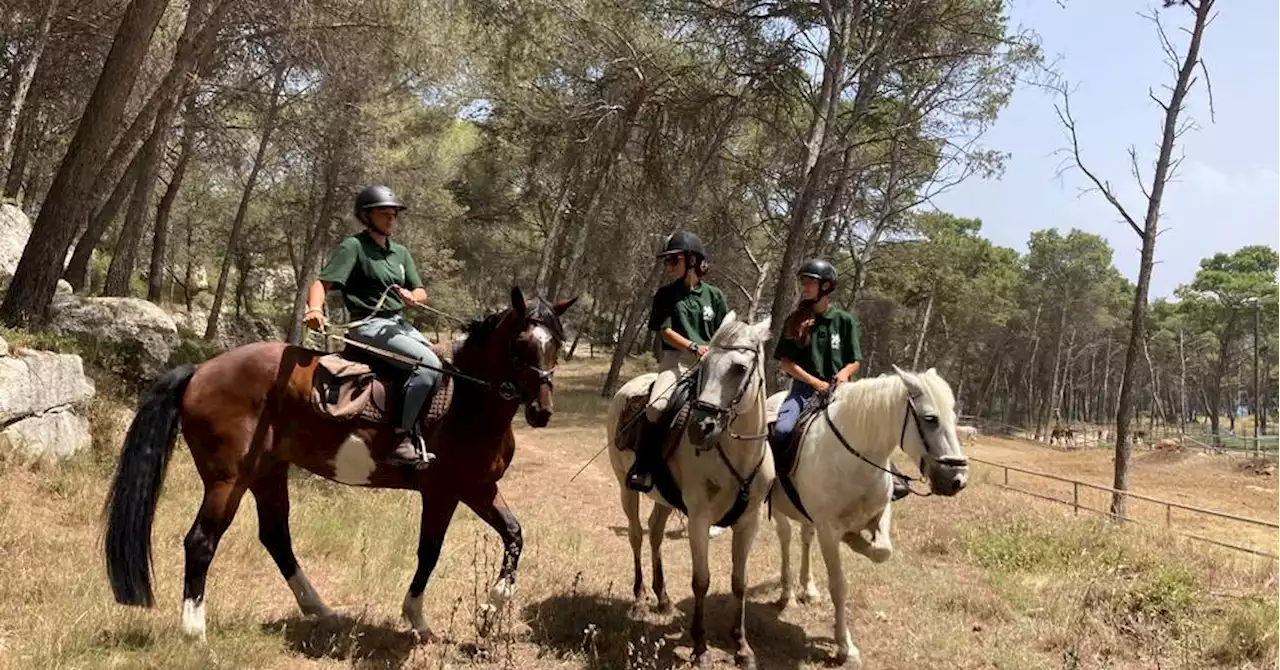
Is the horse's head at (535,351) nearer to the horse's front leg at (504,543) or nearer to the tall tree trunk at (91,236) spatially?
the horse's front leg at (504,543)

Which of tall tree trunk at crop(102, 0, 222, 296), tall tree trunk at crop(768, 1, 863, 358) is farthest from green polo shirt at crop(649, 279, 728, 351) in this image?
tall tree trunk at crop(102, 0, 222, 296)

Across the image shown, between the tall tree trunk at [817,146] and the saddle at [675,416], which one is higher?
the tall tree trunk at [817,146]

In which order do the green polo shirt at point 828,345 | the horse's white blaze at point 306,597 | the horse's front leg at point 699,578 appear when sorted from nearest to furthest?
the horse's white blaze at point 306,597 < the horse's front leg at point 699,578 < the green polo shirt at point 828,345

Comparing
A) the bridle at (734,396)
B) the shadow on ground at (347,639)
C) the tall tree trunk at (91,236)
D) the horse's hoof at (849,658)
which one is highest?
the tall tree trunk at (91,236)

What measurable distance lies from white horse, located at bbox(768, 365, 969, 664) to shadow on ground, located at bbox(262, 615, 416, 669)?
288cm

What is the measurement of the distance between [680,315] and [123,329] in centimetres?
784

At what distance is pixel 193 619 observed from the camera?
13.7 ft

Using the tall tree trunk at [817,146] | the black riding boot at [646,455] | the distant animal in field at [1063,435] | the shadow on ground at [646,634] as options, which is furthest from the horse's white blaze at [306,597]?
the distant animal in field at [1063,435]

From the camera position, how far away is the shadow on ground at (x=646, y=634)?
500cm

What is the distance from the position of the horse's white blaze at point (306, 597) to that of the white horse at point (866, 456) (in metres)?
3.35

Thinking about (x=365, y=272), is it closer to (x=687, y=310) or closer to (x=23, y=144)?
(x=687, y=310)

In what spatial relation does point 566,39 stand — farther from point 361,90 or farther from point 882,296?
point 882,296

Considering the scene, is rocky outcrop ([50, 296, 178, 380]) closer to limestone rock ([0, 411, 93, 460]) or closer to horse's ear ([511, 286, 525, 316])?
limestone rock ([0, 411, 93, 460])

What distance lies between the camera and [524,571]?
21.0 feet
